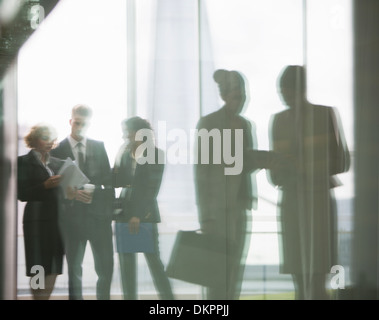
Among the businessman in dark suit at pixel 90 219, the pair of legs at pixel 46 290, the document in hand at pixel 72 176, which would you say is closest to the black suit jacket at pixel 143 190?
the businessman in dark suit at pixel 90 219

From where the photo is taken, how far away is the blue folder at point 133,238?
12.7 feet

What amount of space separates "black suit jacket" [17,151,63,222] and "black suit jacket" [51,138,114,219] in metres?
0.08

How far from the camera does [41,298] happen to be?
3859 mm

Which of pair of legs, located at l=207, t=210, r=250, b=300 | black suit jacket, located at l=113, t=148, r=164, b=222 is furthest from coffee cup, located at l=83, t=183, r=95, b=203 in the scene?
pair of legs, located at l=207, t=210, r=250, b=300

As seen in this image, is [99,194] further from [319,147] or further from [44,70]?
[319,147]

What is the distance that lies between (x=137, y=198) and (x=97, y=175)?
286 mm

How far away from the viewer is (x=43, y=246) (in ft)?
12.6

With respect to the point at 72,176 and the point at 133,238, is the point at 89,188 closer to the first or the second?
the point at 72,176

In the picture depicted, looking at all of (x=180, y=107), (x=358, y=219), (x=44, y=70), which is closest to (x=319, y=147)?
(x=358, y=219)

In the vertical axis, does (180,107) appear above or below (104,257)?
above

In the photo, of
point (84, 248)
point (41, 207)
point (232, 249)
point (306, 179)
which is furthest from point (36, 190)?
point (306, 179)

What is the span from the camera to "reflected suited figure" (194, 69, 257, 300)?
3920 millimetres

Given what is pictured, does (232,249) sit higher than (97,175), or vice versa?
(97,175)

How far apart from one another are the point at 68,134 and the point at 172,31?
2.97ft
